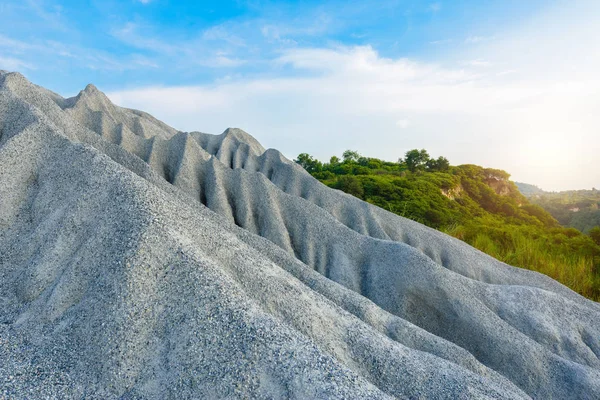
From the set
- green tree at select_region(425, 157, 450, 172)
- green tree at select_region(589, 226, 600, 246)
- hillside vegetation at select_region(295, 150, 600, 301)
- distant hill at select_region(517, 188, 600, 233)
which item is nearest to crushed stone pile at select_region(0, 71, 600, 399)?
hillside vegetation at select_region(295, 150, 600, 301)

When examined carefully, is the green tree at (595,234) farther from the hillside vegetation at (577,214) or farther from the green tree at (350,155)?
the green tree at (350,155)

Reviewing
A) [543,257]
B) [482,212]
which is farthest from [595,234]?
[482,212]

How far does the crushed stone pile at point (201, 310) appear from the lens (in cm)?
445

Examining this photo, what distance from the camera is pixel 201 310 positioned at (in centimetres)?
483

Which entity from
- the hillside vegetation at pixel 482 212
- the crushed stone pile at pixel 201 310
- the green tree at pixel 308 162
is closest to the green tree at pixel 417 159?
the hillside vegetation at pixel 482 212

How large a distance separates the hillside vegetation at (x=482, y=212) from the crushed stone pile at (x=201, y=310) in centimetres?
723

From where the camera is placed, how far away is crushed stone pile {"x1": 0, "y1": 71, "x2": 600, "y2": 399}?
175 inches

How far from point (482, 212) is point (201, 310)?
98.0 ft

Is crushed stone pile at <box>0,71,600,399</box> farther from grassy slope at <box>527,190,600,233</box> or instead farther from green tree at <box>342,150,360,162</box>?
green tree at <box>342,150,360,162</box>

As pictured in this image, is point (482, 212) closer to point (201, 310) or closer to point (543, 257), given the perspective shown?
point (543, 257)

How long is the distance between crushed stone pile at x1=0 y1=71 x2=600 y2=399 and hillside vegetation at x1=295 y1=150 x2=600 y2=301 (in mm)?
7233

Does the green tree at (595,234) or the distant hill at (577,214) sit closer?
the green tree at (595,234)

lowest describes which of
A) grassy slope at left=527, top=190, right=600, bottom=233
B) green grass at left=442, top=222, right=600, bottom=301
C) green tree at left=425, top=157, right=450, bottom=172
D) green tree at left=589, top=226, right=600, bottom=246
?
green grass at left=442, top=222, right=600, bottom=301

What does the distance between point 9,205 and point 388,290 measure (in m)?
8.78
